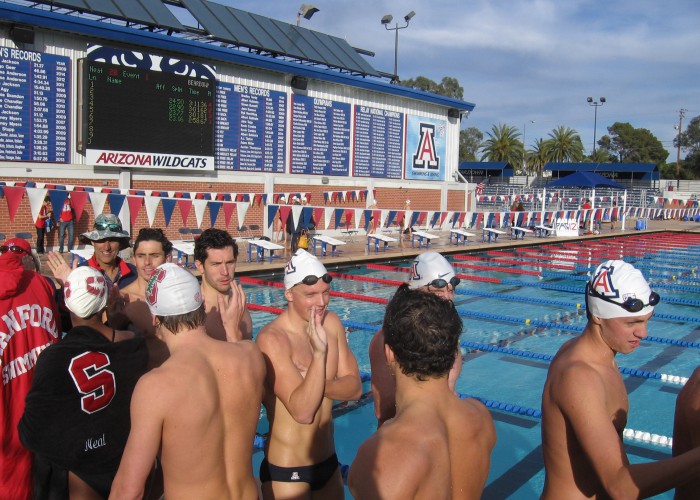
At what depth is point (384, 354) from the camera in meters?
2.69

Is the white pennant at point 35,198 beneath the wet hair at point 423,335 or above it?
above

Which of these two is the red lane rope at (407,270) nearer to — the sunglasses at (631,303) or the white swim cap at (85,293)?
the sunglasses at (631,303)

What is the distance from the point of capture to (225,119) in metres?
17.8

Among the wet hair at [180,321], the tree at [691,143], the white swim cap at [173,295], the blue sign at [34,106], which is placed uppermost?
the tree at [691,143]

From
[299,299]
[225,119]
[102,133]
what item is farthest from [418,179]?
[299,299]

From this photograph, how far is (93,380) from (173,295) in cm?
58

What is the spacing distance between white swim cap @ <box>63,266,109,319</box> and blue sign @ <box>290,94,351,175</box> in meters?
17.5

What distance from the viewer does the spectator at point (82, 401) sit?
2.42m

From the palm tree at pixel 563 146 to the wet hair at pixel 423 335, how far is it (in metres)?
64.4

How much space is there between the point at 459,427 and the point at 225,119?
16911 mm

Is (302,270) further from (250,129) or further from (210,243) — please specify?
(250,129)

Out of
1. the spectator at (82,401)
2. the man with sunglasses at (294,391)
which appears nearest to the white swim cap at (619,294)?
the man with sunglasses at (294,391)

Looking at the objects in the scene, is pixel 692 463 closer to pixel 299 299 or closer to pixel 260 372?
pixel 260 372

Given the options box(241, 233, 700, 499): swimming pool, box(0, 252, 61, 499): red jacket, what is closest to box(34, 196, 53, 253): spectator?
box(241, 233, 700, 499): swimming pool
